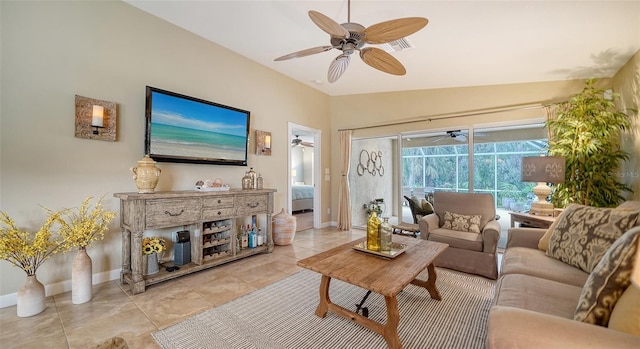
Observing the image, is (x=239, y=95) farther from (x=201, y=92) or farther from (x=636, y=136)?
(x=636, y=136)

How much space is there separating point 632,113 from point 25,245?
6.21 metres

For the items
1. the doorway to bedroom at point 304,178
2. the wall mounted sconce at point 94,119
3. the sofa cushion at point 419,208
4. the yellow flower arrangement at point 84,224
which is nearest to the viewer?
the yellow flower arrangement at point 84,224

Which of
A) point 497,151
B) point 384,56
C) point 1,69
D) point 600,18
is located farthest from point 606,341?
point 1,69

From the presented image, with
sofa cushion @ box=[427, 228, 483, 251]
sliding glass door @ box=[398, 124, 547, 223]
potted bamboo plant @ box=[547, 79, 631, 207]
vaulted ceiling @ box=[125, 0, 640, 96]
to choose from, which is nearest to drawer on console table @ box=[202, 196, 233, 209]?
vaulted ceiling @ box=[125, 0, 640, 96]

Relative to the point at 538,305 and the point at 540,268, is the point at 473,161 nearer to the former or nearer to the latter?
the point at 540,268

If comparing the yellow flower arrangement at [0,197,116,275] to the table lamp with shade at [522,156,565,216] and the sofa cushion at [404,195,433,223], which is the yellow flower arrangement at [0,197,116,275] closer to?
the sofa cushion at [404,195,433,223]

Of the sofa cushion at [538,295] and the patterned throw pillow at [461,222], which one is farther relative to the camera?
the patterned throw pillow at [461,222]

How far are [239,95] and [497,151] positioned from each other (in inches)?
170

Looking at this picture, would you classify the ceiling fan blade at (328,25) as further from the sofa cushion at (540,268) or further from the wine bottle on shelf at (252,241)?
the wine bottle on shelf at (252,241)

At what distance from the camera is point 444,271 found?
289 cm

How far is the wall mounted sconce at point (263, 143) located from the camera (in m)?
4.12

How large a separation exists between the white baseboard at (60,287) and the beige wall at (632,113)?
587cm

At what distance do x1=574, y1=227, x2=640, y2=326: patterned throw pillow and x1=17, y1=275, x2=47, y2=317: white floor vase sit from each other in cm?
358

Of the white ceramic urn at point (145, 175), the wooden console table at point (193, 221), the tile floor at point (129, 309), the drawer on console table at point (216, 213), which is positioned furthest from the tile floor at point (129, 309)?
the white ceramic urn at point (145, 175)
